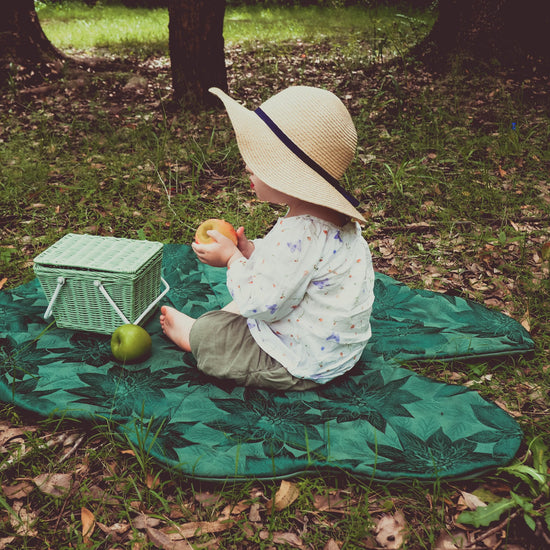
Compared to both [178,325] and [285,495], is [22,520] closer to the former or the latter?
[285,495]

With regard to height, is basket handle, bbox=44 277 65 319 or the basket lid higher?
the basket lid

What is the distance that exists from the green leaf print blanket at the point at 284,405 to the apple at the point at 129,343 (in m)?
0.08

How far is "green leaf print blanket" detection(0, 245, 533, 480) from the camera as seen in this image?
2.15 m

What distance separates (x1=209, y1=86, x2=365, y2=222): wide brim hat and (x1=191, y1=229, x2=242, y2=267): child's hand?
Answer: 0.41 m

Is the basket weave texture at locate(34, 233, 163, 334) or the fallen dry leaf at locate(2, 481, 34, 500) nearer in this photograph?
the fallen dry leaf at locate(2, 481, 34, 500)

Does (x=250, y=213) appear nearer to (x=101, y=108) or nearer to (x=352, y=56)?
(x=101, y=108)

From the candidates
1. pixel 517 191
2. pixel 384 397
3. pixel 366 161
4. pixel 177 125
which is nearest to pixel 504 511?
pixel 384 397

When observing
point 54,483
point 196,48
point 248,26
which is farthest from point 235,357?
point 248,26

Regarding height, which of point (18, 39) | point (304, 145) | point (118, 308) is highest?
point (304, 145)

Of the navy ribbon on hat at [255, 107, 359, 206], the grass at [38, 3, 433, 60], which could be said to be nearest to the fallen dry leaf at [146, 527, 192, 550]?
the navy ribbon on hat at [255, 107, 359, 206]

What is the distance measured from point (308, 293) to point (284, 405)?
1.84 ft

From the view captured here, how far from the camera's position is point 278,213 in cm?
459

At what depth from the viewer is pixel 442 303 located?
3.28 metres

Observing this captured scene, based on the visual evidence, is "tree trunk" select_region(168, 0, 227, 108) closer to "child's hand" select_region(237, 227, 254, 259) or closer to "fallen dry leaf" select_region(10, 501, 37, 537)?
"child's hand" select_region(237, 227, 254, 259)
